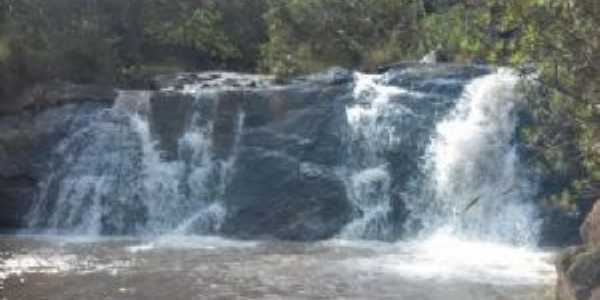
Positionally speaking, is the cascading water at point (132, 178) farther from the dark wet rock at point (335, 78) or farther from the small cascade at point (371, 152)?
the small cascade at point (371, 152)

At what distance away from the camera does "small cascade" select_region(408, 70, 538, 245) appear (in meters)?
17.3

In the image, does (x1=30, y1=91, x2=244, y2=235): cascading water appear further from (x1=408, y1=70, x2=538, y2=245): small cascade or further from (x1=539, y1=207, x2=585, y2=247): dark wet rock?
(x1=539, y1=207, x2=585, y2=247): dark wet rock

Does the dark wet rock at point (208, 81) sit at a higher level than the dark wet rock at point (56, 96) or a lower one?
higher

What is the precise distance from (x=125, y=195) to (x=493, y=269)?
880cm

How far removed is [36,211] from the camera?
19.6 metres

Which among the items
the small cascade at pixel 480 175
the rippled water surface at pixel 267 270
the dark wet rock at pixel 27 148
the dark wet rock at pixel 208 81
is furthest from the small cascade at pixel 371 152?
the dark wet rock at pixel 27 148

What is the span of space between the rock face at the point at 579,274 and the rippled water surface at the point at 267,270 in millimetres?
921

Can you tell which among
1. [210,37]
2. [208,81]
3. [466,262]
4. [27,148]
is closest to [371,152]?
[466,262]

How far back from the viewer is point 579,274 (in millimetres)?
9906

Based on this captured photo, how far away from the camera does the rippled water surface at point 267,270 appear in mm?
11875

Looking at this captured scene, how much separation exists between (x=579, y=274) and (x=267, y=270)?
5.00m

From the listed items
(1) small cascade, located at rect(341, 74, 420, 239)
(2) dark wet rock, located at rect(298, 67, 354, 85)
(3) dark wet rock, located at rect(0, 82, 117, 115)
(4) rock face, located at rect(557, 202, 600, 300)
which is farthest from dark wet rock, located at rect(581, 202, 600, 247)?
(3) dark wet rock, located at rect(0, 82, 117, 115)

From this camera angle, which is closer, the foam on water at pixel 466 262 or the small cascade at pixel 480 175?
the foam on water at pixel 466 262

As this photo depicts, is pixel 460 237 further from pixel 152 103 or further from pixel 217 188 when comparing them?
pixel 152 103
